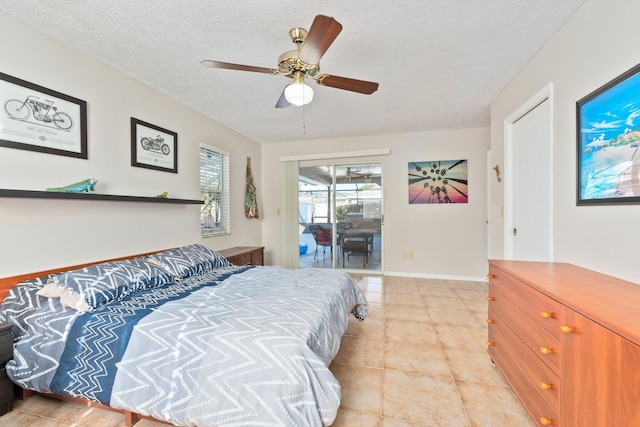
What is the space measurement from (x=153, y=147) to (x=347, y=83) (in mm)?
2149

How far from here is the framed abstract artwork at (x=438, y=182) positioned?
4.23m

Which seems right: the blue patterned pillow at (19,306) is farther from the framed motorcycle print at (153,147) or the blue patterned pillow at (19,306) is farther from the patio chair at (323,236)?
the patio chair at (323,236)

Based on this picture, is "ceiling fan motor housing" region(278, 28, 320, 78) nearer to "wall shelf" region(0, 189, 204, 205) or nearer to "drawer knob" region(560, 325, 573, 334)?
"wall shelf" region(0, 189, 204, 205)

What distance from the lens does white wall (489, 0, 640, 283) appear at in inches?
53.2

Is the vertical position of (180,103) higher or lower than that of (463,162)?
higher

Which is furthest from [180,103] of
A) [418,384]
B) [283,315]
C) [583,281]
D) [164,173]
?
[583,281]

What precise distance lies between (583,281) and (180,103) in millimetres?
3875

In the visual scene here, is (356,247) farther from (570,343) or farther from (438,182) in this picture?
(570,343)

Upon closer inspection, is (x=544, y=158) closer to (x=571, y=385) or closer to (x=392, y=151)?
(x=571, y=385)

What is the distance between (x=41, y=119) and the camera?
6.18 feet

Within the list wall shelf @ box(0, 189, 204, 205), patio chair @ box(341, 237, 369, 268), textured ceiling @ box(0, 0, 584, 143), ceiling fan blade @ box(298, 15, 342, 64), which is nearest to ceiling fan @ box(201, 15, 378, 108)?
ceiling fan blade @ box(298, 15, 342, 64)

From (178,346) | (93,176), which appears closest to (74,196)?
(93,176)

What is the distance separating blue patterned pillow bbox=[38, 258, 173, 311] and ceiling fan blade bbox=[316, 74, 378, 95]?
1.95m

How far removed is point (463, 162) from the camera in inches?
166
